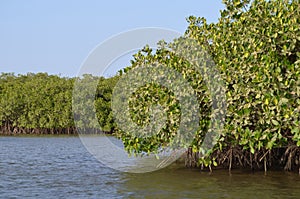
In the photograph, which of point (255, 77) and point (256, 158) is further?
point (256, 158)

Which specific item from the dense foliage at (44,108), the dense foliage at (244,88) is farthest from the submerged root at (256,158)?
the dense foliage at (44,108)

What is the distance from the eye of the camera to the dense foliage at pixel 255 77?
11.3 m

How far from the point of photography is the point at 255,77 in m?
11.8

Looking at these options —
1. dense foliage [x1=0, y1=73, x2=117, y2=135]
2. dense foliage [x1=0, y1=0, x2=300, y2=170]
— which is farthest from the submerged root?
dense foliage [x1=0, y1=73, x2=117, y2=135]

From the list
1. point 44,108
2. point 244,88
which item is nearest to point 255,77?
point 244,88

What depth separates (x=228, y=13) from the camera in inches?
525

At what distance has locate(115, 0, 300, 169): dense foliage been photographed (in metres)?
11.3

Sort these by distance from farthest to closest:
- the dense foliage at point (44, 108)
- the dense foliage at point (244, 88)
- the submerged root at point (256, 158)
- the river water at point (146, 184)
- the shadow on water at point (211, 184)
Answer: the dense foliage at point (44, 108) < the submerged root at point (256, 158) < the dense foliage at point (244, 88) < the river water at point (146, 184) < the shadow on water at point (211, 184)

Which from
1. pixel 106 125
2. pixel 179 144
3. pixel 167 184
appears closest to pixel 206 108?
pixel 179 144

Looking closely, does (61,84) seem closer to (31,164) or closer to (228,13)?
(31,164)

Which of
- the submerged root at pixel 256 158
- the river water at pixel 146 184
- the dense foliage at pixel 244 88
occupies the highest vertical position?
the dense foliage at pixel 244 88

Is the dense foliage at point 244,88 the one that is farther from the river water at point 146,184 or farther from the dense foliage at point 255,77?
the river water at point 146,184

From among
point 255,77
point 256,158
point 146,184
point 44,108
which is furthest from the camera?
point 44,108

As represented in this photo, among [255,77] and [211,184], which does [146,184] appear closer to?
[211,184]
